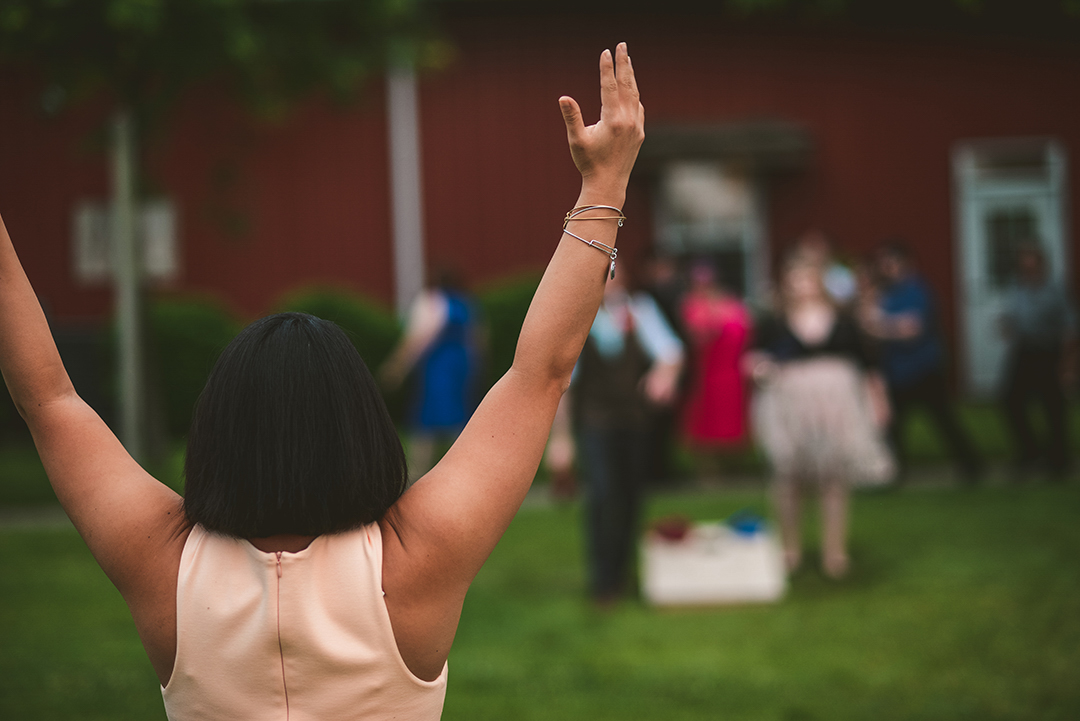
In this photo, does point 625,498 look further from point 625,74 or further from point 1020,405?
point 1020,405

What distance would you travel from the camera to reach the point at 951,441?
9.76 meters

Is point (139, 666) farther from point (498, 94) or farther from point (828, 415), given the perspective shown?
point (498, 94)

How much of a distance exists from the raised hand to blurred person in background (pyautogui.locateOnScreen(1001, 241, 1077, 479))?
9198mm

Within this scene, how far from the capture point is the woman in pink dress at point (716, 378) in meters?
10.5

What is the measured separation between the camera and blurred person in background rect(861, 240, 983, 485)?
31.7 feet

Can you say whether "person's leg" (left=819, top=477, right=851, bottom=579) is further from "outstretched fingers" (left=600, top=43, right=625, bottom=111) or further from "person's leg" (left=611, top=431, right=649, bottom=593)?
"outstretched fingers" (left=600, top=43, right=625, bottom=111)

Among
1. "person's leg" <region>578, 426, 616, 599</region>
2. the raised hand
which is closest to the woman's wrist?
the raised hand

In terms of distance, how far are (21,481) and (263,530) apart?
454 inches

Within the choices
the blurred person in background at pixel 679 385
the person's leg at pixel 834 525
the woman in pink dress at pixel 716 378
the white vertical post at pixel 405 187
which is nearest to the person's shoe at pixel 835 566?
the person's leg at pixel 834 525

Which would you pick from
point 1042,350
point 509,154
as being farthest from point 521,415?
point 509,154

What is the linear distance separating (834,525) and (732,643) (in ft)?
5.35

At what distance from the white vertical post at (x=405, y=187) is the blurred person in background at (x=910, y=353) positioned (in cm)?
836

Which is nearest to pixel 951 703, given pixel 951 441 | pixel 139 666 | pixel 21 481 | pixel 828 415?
pixel 828 415

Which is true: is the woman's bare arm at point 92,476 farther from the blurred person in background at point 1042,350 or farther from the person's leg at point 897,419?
the blurred person in background at point 1042,350
